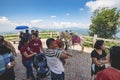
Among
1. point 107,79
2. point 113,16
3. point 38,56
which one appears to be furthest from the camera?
point 113,16

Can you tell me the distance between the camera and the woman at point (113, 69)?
2358 millimetres

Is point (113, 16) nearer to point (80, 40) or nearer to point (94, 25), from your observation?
point (94, 25)

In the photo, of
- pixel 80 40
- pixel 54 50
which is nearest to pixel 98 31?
pixel 80 40

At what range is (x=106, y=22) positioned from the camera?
2580 centimetres

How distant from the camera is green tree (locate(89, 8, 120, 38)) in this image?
25.3 m

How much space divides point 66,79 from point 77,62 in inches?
144

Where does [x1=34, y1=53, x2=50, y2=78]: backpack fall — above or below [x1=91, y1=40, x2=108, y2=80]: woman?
below

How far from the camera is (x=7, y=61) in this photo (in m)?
4.35

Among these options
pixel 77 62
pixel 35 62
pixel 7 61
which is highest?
pixel 7 61

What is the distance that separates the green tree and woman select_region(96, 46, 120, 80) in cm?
2337

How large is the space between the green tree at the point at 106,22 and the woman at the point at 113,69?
23.4 meters

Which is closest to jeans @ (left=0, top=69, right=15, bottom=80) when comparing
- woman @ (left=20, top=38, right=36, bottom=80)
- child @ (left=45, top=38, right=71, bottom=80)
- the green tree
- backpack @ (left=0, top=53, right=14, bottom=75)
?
backpack @ (left=0, top=53, right=14, bottom=75)

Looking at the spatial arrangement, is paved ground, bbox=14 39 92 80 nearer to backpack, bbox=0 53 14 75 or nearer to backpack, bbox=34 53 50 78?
backpack, bbox=34 53 50 78

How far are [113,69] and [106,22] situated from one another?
24.0m
